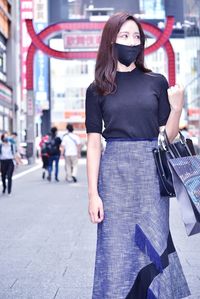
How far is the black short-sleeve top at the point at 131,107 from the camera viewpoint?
2.89 meters

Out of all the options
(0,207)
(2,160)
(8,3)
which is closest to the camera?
(0,207)

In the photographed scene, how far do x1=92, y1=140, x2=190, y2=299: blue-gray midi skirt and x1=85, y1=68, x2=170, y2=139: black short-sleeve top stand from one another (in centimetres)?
7

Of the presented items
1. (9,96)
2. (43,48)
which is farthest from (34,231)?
(9,96)

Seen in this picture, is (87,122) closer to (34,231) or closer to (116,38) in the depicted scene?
(116,38)

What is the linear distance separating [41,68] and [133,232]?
1893 inches

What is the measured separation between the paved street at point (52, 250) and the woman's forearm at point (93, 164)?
1793 millimetres

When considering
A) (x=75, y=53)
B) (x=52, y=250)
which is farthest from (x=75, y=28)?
(x=52, y=250)

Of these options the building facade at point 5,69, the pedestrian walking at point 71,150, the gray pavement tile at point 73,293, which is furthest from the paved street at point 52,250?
the building facade at point 5,69

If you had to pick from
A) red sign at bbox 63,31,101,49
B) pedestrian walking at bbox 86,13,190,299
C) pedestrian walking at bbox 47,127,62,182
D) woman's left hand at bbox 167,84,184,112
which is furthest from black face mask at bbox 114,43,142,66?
red sign at bbox 63,31,101,49

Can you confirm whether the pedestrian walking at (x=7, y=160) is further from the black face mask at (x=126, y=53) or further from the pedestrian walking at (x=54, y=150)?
the black face mask at (x=126, y=53)

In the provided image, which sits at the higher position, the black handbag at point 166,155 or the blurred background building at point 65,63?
the blurred background building at point 65,63

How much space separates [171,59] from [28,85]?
24.8 ft

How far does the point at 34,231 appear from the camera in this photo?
783 cm

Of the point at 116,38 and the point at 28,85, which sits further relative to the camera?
the point at 28,85
